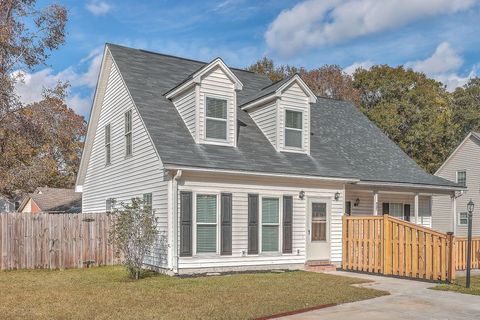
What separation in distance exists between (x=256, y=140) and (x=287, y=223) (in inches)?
115

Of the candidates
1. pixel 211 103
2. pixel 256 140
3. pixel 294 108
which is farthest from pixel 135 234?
pixel 294 108

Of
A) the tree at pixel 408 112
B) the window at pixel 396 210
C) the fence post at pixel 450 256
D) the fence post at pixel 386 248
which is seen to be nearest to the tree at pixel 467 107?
the tree at pixel 408 112

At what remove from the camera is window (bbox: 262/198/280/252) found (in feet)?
47.8

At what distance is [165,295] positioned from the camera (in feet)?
32.8

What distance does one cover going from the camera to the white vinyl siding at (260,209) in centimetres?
1347

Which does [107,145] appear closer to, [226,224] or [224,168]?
[224,168]

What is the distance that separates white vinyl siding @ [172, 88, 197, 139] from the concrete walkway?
698 cm

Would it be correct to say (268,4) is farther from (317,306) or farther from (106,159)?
(317,306)

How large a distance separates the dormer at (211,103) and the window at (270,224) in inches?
83.3

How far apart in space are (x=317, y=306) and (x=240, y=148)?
23.1 feet

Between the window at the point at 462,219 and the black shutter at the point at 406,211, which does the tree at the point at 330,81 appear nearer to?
the window at the point at 462,219

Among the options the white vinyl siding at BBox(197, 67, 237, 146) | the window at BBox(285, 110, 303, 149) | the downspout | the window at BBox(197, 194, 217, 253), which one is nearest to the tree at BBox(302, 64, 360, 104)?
the window at BBox(285, 110, 303, 149)

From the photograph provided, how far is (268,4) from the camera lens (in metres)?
18.2

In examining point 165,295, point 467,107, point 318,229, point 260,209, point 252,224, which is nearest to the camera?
point 165,295
